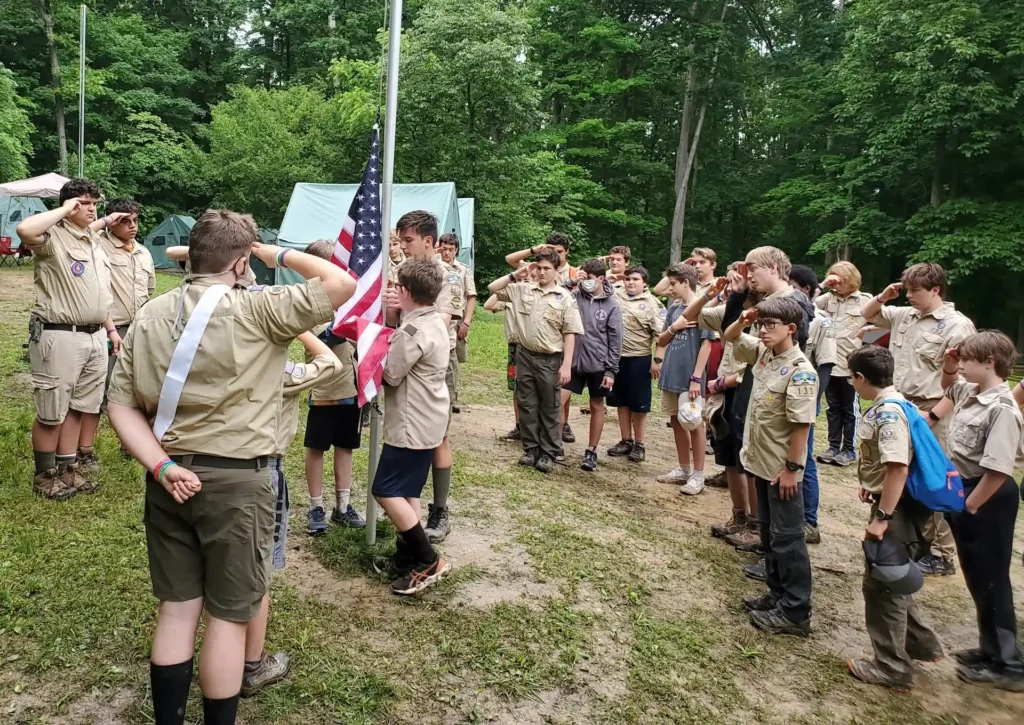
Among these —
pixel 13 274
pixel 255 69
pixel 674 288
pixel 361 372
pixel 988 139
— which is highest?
pixel 255 69

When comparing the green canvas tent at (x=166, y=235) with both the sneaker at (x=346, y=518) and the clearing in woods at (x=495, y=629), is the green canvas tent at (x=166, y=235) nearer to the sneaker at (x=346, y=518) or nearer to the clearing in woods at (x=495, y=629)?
the clearing in woods at (x=495, y=629)

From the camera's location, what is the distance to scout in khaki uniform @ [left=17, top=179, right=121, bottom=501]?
13.9 ft

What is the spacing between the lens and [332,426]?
4031mm

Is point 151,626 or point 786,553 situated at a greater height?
point 786,553

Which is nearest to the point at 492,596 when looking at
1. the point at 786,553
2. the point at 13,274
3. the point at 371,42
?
the point at 786,553

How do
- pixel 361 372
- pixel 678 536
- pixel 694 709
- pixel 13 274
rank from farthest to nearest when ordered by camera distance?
pixel 13 274
pixel 678 536
pixel 361 372
pixel 694 709

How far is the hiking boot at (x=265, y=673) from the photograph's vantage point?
268 cm

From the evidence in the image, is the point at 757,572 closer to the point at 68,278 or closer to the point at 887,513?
the point at 887,513

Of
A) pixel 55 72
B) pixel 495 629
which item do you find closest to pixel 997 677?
pixel 495 629

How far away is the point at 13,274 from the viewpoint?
17.1 meters

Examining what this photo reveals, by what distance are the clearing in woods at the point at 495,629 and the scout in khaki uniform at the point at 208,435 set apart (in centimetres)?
53

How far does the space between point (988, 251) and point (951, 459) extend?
1787 cm

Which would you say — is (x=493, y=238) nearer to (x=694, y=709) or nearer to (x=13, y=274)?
(x=13, y=274)

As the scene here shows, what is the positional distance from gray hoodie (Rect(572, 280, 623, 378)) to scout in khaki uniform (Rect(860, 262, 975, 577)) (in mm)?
2124
